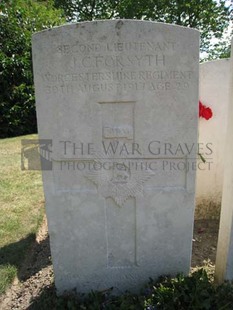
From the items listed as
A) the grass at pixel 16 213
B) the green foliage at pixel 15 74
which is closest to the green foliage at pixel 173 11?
the green foliage at pixel 15 74

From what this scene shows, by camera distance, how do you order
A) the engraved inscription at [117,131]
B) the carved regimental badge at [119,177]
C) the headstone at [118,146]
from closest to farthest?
the headstone at [118,146] → the engraved inscription at [117,131] → the carved regimental badge at [119,177]

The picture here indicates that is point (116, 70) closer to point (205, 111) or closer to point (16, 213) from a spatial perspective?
point (205, 111)

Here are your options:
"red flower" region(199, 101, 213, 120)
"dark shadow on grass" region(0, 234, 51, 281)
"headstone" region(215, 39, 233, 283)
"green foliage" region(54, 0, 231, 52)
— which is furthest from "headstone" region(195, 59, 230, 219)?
"green foliage" region(54, 0, 231, 52)

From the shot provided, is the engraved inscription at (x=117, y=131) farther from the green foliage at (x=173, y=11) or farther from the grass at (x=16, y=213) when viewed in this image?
the green foliage at (x=173, y=11)

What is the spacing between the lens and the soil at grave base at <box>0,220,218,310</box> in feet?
9.22

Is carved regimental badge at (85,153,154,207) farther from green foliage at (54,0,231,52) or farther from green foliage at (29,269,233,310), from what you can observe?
green foliage at (54,0,231,52)

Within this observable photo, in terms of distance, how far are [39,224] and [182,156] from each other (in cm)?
243

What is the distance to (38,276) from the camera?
3127 mm

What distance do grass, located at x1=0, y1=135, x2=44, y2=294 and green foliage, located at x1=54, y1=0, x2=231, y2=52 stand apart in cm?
1794

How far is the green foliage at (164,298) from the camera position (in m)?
2.35

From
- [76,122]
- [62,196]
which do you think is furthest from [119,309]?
[76,122]

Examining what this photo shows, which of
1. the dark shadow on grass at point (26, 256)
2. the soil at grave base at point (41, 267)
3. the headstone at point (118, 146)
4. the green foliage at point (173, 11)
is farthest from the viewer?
the green foliage at point (173, 11)

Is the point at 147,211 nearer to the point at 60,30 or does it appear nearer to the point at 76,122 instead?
the point at 76,122

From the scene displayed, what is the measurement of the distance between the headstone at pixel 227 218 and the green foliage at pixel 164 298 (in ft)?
0.62
